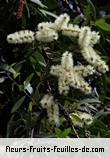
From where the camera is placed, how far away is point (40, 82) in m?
1.29

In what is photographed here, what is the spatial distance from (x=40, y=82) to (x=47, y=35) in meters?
0.20

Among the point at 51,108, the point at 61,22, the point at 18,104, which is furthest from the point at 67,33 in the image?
the point at 18,104

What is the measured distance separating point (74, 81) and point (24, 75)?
433mm

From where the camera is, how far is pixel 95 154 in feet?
4.34

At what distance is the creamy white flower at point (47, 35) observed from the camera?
1.11m

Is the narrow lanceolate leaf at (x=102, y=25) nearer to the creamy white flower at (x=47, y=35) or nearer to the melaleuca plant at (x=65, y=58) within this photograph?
the melaleuca plant at (x=65, y=58)

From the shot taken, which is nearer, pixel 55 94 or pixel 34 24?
pixel 55 94

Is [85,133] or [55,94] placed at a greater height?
[55,94]

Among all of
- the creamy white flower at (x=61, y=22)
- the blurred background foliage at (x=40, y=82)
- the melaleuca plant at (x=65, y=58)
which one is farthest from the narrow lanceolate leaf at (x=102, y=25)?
the creamy white flower at (x=61, y=22)

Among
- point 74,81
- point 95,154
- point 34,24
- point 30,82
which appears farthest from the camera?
point 34,24

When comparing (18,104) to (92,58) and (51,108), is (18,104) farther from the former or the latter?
(92,58)

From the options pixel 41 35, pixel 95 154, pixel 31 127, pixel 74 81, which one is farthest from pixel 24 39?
pixel 95 154

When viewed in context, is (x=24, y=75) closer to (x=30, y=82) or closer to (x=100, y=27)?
(x=30, y=82)

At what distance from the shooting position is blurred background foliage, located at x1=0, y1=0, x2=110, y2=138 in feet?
4.27
